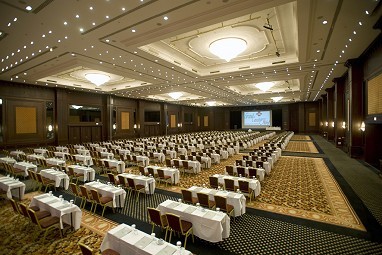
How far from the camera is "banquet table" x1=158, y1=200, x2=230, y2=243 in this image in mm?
3988

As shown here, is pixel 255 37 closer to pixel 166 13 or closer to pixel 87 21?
pixel 166 13

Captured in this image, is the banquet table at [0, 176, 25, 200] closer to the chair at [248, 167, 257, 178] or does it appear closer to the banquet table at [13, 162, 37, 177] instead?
the banquet table at [13, 162, 37, 177]

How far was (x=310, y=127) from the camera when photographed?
33.9 m

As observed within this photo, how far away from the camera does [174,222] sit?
410cm

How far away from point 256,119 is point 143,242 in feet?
128

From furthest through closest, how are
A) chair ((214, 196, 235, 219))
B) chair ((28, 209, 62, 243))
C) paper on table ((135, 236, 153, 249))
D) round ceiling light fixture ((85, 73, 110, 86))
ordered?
round ceiling light fixture ((85, 73, 110, 86))
chair ((214, 196, 235, 219))
chair ((28, 209, 62, 243))
paper on table ((135, 236, 153, 249))

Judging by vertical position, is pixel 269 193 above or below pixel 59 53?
below

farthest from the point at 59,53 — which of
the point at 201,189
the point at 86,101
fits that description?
the point at 86,101

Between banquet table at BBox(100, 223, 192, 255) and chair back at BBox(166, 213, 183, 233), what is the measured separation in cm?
66

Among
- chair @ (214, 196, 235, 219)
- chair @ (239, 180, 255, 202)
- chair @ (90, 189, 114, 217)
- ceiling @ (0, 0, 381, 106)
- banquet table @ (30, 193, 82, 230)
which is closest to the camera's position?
banquet table @ (30, 193, 82, 230)

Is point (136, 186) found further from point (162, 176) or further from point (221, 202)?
point (221, 202)

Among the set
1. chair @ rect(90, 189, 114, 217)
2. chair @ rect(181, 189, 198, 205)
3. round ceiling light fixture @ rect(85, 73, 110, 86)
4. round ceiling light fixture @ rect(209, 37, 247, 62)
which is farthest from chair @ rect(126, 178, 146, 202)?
round ceiling light fixture @ rect(85, 73, 110, 86)

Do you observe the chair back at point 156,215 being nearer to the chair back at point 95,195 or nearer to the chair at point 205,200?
the chair at point 205,200

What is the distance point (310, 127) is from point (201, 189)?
111 feet
